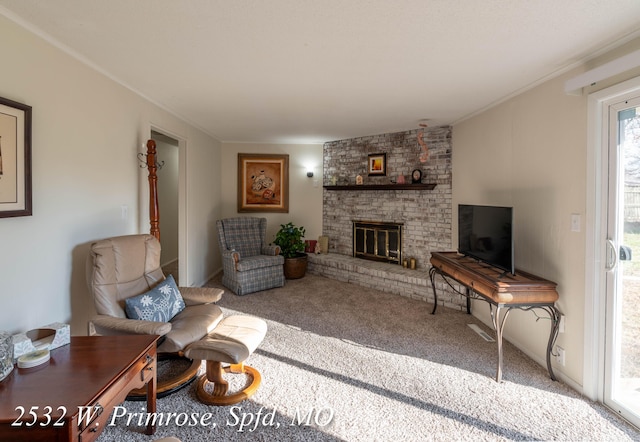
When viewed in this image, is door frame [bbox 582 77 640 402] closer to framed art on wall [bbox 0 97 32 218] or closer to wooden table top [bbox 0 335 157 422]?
wooden table top [bbox 0 335 157 422]

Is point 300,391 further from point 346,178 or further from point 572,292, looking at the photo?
point 346,178

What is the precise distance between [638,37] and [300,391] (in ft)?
9.94

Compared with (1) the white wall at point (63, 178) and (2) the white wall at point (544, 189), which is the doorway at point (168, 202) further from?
(2) the white wall at point (544, 189)

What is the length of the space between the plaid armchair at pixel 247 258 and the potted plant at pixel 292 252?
0.29m

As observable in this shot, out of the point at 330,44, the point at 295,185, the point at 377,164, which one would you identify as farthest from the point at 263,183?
the point at 330,44

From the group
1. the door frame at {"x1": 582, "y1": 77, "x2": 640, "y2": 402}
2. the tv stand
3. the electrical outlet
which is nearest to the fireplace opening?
the tv stand

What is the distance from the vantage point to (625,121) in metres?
2.04

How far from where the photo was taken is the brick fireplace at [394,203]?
175 inches

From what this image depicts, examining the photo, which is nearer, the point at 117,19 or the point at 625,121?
the point at 117,19

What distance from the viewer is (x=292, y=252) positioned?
5.36m

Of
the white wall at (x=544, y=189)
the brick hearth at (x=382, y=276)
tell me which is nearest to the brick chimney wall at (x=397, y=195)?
the brick hearth at (x=382, y=276)

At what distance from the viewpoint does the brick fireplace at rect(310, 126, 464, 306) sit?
4438 mm

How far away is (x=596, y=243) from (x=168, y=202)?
19.7 ft

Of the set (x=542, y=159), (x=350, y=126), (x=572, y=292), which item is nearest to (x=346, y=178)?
(x=350, y=126)
